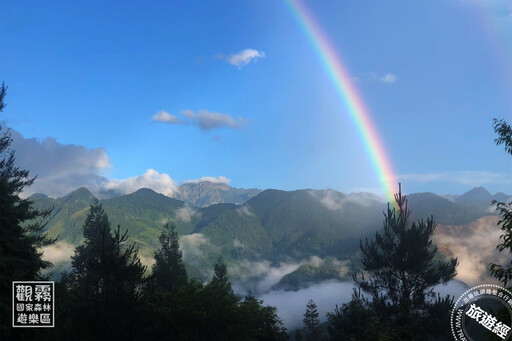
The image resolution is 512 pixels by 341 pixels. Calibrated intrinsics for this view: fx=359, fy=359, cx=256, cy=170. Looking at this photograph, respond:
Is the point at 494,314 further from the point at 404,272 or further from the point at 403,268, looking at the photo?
the point at 404,272

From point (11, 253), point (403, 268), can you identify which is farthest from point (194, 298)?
point (403, 268)

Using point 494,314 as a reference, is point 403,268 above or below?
above

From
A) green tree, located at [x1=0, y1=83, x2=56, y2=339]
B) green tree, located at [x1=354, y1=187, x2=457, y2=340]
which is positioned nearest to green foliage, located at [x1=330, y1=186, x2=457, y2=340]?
green tree, located at [x1=354, y1=187, x2=457, y2=340]

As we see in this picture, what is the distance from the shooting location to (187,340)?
23500 mm

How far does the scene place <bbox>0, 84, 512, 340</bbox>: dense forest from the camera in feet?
62.6

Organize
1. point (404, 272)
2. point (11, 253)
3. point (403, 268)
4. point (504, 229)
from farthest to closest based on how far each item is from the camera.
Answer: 1. point (404, 272)
2. point (403, 268)
3. point (11, 253)
4. point (504, 229)

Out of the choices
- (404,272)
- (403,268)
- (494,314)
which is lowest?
(494,314)

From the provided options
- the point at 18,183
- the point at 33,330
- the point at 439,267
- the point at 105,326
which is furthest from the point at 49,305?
the point at 439,267

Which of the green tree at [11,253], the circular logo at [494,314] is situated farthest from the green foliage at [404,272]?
the green tree at [11,253]

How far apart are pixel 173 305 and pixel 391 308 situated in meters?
17.6

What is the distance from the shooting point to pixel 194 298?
83.1 feet

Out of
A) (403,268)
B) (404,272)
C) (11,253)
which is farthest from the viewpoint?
(404,272)

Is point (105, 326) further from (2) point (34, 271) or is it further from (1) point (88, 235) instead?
(1) point (88, 235)

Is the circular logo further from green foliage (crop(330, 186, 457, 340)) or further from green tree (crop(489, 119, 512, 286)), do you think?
green foliage (crop(330, 186, 457, 340))
